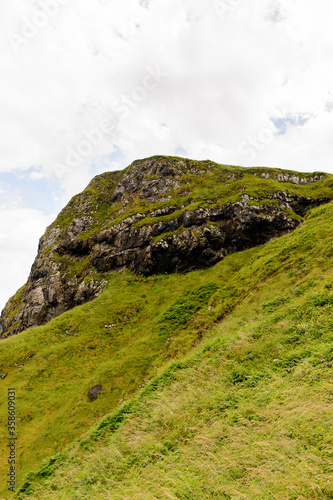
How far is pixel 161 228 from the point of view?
56469mm

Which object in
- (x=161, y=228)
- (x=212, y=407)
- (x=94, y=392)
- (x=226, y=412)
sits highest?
(x=161, y=228)

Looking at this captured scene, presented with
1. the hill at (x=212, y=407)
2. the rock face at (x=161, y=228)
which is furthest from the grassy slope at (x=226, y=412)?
the rock face at (x=161, y=228)

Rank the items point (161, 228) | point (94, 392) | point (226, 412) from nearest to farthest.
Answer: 1. point (226, 412)
2. point (94, 392)
3. point (161, 228)

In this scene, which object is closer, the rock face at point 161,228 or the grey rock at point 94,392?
the grey rock at point 94,392

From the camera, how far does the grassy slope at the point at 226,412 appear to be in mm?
5238

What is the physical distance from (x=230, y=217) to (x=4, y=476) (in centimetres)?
4937

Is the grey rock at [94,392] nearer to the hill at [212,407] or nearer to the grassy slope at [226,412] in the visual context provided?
the hill at [212,407]

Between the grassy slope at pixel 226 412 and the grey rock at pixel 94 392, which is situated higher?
the grassy slope at pixel 226 412

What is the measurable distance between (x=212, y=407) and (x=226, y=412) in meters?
0.99

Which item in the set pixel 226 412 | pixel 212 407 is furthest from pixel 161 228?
pixel 226 412

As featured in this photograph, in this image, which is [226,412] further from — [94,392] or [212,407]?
[94,392]

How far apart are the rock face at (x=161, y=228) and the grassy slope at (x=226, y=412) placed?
81.2ft

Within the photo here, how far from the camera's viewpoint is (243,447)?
603cm

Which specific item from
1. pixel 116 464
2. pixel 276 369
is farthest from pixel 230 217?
pixel 116 464
